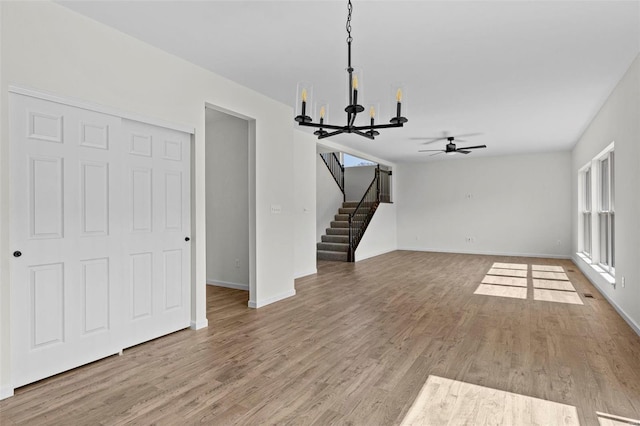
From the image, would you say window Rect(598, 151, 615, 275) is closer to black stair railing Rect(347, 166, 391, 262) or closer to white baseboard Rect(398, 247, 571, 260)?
white baseboard Rect(398, 247, 571, 260)

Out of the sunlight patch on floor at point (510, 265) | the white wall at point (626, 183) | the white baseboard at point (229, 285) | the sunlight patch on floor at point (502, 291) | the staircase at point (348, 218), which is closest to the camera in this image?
the white wall at point (626, 183)

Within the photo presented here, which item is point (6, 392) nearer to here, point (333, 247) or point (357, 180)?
point (333, 247)

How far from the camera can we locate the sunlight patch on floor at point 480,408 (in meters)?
2.15

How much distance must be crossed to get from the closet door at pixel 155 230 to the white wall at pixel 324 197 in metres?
6.49

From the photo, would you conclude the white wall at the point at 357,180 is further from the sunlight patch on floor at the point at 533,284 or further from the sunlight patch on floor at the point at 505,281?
the sunlight patch on floor at the point at 505,281

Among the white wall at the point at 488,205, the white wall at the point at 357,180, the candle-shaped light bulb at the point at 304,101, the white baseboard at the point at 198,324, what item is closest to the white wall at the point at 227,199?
the white baseboard at the point at 198,324

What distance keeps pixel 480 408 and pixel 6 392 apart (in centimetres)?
313

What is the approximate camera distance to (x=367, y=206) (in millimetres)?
10531

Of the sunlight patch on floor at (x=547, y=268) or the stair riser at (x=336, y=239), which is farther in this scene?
the stair riser at (x=336, y=239)

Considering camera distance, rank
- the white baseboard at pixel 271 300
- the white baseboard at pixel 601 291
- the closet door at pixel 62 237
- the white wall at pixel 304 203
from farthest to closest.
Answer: the white wall at pixel 304 203, the white baseboard at pixel 271 300, the white baseboard at pixel 601 291, the closet door at pixel 62 237

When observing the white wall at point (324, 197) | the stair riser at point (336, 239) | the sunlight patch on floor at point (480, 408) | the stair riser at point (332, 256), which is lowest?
the sunlight patch on floor at point (480, 408)

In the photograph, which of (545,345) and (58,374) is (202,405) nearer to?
(58,374)

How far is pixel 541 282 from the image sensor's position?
6.35 m

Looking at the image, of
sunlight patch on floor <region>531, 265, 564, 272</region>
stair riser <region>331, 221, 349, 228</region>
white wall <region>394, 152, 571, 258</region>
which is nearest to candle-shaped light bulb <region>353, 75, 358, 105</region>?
sunlight patch on floor <region>531, 265, 564, 272</region>
